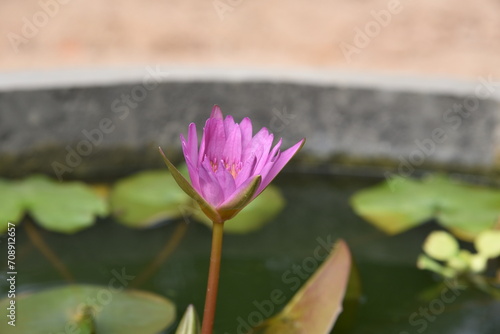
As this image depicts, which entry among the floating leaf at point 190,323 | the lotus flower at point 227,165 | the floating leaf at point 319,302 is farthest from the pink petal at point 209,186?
the floating leaf at point 319,302

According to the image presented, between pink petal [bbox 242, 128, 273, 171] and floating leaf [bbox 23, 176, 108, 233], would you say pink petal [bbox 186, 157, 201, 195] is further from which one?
floating leaf [bbox 23, 176, 108, 233]

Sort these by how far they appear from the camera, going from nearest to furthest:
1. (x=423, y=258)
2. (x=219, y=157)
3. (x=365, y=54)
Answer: (x=219, y=157), (x=423, y=258), (x=365, y=54)

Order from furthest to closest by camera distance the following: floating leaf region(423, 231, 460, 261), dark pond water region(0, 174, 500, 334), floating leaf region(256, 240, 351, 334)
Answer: floating leaf region(423, 231, 460, 261) < dark pond water region(0, 174, 500, 334) < floating leaf region(256, 240, 351, 334)

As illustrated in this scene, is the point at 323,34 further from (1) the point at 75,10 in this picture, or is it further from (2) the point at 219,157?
(2) the point at 219,157

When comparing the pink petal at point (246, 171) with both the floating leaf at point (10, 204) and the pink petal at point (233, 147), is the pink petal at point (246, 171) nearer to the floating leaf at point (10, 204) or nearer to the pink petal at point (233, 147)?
the pink petal at point (233, 147)

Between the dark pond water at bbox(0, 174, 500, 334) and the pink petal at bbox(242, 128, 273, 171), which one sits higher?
the pink petal at bbox(242, 128, 273, 171)

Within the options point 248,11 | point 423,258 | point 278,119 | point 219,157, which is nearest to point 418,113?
point 278,119

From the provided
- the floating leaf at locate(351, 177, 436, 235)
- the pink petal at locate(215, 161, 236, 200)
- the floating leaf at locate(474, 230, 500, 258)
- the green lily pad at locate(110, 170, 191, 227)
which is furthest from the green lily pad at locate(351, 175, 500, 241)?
the pink petal at locate(215, 161, 236, 200)
